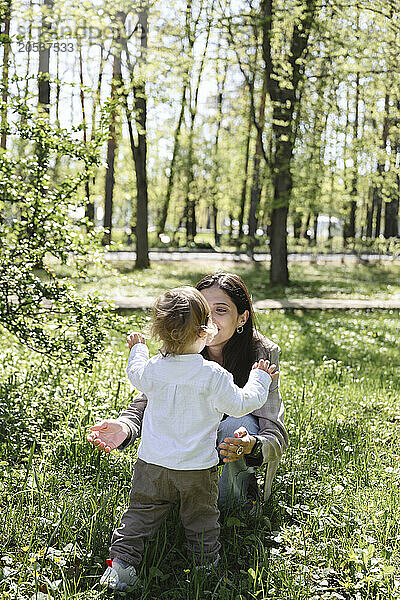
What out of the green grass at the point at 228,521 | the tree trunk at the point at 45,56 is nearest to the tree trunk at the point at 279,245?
the tree trunk at the point at 45,56

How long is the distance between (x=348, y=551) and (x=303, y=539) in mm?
264

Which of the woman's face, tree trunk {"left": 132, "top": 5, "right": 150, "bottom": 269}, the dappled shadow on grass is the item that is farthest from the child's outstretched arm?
tree trunk {"left": 132, "top": 5, "right": 150, "bottom": 269}

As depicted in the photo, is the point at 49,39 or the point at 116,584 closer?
the point at 116,584

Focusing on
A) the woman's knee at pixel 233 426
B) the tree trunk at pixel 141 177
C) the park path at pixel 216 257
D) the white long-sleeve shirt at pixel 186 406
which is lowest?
the park path at pixel 216 257

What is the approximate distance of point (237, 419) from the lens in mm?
3580

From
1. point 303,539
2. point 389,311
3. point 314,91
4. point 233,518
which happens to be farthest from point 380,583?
point 314,91

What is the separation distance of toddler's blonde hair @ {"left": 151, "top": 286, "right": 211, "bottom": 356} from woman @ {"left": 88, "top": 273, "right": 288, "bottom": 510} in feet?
2.00

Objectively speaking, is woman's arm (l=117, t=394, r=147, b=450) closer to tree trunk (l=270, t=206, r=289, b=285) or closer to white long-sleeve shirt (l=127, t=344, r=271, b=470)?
white long-sleeve shirt (l=127, t=344, r=271, b=470)

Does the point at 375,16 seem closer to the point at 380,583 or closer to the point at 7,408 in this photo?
the point at 7,408

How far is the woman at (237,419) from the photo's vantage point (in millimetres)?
3371

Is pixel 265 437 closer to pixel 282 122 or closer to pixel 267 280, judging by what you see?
pixel 282 122

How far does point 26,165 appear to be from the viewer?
5191 millimetres

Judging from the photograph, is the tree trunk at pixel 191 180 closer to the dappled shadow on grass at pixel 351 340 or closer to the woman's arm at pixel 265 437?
the dappled shadow on grass at pixel 351 340

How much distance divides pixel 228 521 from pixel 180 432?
2.29 feet
